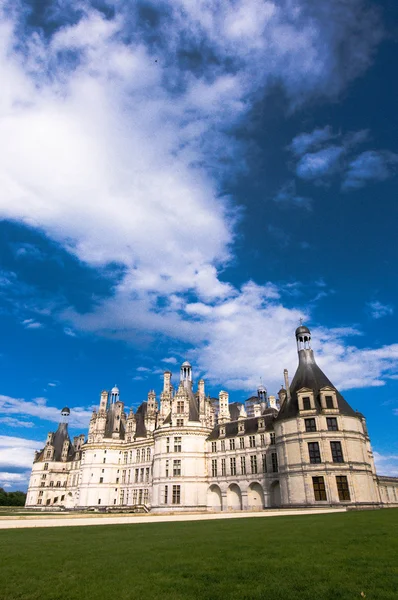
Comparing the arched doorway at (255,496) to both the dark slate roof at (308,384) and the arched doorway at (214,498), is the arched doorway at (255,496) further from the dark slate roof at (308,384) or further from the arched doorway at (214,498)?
the dark slate roof at (308,384)

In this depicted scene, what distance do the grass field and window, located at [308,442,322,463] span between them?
112 ft

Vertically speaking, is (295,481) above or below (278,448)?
below

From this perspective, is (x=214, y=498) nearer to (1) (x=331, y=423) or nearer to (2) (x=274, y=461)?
(2) (x=274, y=461)

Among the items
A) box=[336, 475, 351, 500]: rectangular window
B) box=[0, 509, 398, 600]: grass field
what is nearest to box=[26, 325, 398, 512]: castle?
box=[336, 475, 351, 500]: rectangular window

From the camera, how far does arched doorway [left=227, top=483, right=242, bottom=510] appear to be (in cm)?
6225

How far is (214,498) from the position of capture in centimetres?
6575

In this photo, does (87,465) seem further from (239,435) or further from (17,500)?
(17,500)

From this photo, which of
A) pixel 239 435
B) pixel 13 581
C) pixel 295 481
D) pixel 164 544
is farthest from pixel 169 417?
pixel 13 581

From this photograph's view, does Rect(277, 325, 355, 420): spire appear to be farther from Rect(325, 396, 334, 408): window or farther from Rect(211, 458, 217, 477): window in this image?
Rect(211, 458, 217, 477): window

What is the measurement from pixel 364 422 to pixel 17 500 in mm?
105598

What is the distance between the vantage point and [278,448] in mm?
51781

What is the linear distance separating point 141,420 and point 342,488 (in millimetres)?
48823

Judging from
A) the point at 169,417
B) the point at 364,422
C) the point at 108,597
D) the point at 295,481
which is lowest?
the point at 108,597

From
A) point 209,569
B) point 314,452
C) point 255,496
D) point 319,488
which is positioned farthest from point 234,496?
point 209,569
